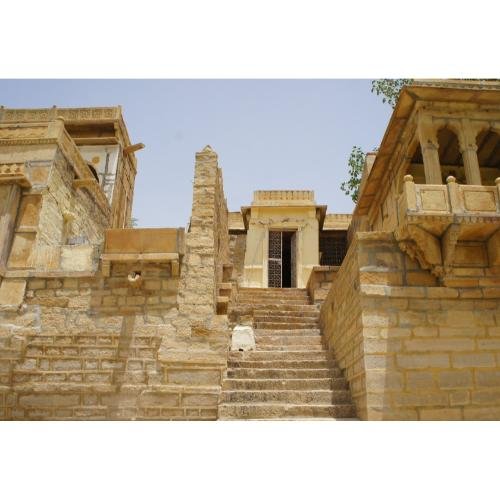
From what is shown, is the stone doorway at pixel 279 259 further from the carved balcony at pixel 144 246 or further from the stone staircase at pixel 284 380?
the carved balcony at pixel 144 246

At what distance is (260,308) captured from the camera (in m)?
10.1

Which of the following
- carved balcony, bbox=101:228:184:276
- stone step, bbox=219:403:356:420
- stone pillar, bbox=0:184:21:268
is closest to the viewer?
stone step, bbox=219:403:356:420

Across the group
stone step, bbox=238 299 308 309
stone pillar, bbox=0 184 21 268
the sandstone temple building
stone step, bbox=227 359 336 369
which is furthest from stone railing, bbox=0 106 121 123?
stone step, bbox=227 359 336 369

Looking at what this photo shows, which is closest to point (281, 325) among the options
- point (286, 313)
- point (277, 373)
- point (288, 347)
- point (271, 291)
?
point (286, 313)

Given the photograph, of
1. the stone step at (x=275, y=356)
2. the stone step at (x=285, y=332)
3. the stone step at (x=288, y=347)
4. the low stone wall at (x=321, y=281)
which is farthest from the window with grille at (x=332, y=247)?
the stone step at (x=275, y=356)

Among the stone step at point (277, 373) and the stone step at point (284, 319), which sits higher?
the stone step at point (284, 319)

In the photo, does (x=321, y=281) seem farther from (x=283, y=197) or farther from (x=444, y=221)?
(x=283, y=197)

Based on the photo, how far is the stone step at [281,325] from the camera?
934 cm

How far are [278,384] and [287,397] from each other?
0.36 m

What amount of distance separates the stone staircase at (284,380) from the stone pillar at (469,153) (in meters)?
3.66

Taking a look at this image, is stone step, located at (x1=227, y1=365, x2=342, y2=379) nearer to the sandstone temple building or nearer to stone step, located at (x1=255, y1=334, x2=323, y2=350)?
the sandstone temple building

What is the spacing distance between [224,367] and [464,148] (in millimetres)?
5099

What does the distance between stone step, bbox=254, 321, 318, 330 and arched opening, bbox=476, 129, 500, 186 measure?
15.3 ft

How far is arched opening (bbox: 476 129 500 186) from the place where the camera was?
27.3ft
